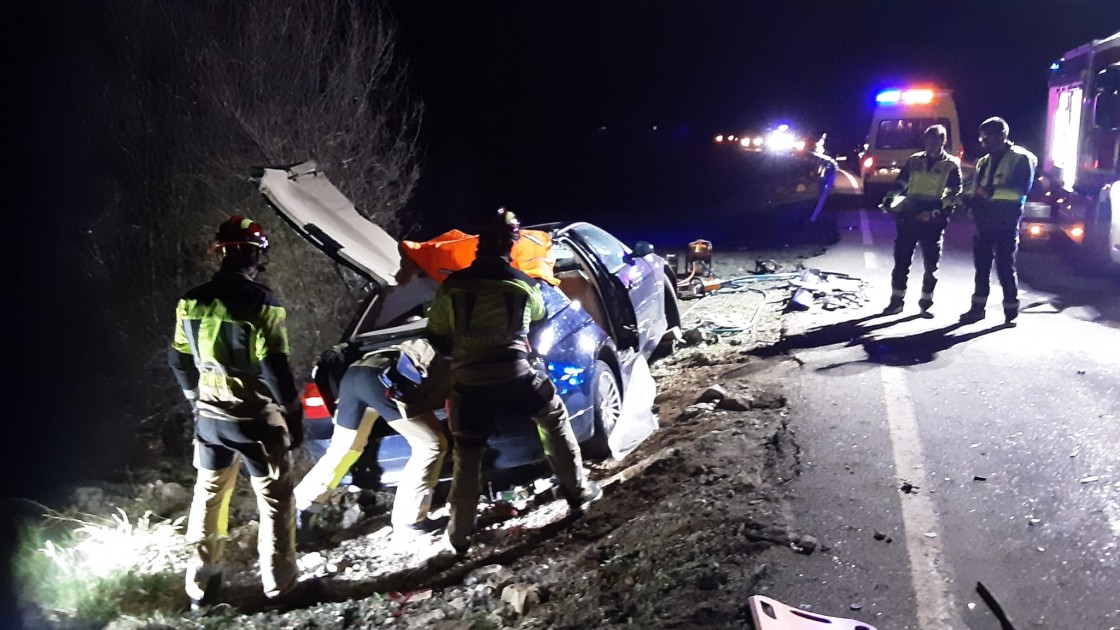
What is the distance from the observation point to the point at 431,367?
16.3 ft

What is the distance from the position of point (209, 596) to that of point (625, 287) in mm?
3708

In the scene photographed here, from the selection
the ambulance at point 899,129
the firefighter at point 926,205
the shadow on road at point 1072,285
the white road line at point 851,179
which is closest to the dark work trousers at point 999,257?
the firefighter at point 926,205

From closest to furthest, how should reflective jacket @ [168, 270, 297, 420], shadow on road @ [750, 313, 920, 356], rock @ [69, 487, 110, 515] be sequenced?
reflective jacket @ [168, 270, 297, 420], rock @ [69, 487, 110, 515], shadow on road @ [750, 313, 920, 356]

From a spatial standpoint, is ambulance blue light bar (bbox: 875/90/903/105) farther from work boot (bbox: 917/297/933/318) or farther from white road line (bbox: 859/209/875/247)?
work boot (bbox: 917/297/933/318)

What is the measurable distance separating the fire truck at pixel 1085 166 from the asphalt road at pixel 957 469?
8.44ft

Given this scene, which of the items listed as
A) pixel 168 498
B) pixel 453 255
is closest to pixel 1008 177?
pixel 453 255

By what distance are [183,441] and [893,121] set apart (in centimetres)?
1452

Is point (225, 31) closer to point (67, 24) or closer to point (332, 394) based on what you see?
point (67, 24)

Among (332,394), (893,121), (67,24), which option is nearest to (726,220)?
(893,121)

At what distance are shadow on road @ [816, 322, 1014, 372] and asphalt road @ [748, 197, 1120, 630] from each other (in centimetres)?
2

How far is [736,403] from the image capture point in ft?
20.4

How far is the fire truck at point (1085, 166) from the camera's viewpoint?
1015 centimetres

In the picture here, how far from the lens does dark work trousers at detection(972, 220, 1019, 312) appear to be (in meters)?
7.99

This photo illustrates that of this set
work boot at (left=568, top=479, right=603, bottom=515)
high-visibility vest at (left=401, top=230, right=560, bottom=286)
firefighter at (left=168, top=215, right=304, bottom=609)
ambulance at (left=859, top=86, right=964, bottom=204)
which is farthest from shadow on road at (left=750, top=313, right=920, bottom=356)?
ambulance at (left=859, top=86, right=964, bottom=204)
